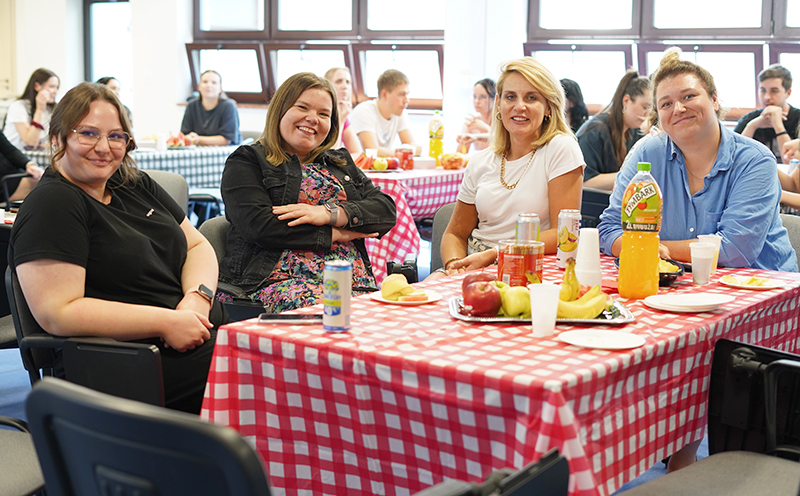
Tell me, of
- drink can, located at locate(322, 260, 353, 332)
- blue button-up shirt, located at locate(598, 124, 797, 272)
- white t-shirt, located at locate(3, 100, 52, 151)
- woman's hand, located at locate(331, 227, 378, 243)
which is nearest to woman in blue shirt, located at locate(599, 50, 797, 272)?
blue button-up shirt, located at locate(598, 124, 797, 272)

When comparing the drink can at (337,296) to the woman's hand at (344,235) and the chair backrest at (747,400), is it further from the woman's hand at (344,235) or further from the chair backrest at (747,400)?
the woman's hand at (344,235)

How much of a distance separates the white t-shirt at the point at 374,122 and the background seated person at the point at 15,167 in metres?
2.09

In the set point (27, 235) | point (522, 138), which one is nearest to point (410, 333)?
point (27, 235)

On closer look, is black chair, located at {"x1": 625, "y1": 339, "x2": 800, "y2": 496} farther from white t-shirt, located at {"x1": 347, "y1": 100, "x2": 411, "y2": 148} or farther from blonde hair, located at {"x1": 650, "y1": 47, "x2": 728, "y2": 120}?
white t-shirt, located at {"x1": 347, "y1": 100, "x2": 411, "y2": 148}

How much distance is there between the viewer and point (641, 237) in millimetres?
1802

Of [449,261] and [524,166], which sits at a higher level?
[524,166]

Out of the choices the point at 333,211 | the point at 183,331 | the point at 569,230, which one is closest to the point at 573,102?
the point at 333,211

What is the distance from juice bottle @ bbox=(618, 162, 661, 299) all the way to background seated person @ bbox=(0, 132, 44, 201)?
4137 mm

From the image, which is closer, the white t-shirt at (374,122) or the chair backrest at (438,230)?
the chair backrest at (438,230)

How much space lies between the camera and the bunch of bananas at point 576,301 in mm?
1584

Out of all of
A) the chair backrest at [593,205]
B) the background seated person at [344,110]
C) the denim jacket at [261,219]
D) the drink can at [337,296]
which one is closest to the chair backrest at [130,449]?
the drink can at [337,296]

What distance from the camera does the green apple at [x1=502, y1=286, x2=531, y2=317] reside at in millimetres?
1586

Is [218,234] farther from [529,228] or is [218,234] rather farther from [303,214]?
[529,228]

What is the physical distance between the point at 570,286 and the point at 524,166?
0.98m
